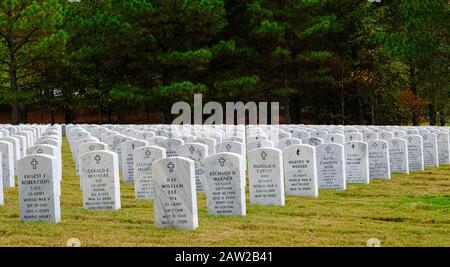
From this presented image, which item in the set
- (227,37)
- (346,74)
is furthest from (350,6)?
(227,37)

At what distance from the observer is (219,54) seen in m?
39.6

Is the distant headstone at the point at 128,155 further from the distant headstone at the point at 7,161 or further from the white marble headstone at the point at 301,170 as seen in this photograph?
the white marble headstone at the point at 301,170

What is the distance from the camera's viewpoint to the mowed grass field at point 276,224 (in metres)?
9.17

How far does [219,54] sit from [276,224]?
29.8 meters

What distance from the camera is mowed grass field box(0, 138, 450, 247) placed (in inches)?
361

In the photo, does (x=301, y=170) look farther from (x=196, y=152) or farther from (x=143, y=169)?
(x=143, y=169)

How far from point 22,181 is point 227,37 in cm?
3340

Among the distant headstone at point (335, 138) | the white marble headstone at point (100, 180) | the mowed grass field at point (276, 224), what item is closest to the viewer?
the mowed grass field at point (276, 224)

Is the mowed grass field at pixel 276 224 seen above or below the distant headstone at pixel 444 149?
below

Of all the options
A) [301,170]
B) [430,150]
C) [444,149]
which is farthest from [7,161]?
[444,149]

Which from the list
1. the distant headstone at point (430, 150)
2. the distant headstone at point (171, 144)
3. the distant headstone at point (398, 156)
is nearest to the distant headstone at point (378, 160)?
the distant headstone at point (398, 156)

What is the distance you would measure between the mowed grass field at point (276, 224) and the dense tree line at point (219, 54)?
890 inches

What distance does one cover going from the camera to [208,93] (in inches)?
1565
